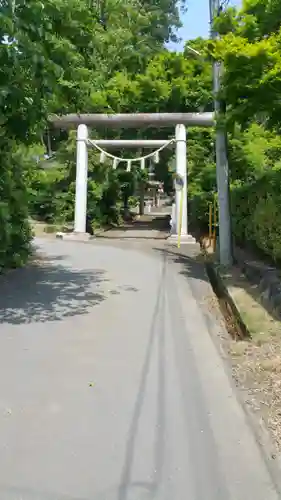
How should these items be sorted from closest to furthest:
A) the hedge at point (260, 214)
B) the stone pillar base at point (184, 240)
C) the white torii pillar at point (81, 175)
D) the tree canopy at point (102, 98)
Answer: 1. the tree canopy at point (102, 98)
2. the hedge at point (260, 214)
3. the stone pillar base at point (184, 240)
4. the white torii pillar at point (81, 175)

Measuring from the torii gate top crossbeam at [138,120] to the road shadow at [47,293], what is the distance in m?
9.96

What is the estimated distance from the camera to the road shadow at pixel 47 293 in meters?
7.84

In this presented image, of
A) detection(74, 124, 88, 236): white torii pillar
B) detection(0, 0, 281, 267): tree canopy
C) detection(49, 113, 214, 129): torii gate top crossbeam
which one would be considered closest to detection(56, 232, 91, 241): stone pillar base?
detection(74, 124, 88, 236): white torii pillar

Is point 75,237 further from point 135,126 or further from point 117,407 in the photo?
point 117,407

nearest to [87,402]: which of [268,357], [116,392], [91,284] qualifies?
[116,392]

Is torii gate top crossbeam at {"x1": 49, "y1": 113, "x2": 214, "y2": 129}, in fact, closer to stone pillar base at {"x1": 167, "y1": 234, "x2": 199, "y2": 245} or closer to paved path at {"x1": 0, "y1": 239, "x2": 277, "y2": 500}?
stone pillar base at {"x1": 167, "y1": 234, "x2": 199, "y2": 245}

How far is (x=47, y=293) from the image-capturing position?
30.8 feet

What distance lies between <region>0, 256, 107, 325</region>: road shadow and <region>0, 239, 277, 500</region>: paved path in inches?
1.6

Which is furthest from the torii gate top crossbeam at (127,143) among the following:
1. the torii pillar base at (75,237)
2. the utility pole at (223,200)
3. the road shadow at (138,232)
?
the utility pole at (223,200)

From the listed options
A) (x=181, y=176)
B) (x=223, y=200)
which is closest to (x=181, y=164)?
(x=181, y=176)

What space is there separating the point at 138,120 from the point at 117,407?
57.6ft

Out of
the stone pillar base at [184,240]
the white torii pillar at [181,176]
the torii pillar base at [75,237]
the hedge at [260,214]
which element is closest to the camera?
the hedge at [260,214]

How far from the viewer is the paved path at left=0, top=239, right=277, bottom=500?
11.1ft

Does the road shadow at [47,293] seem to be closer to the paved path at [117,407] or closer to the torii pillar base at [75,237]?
the paved path at [117,407]
